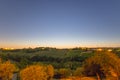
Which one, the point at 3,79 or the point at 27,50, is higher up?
the point at 27,50

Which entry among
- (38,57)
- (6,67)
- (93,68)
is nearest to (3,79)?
→ (6,67)

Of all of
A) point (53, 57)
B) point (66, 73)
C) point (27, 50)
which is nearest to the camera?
point (66, 73)

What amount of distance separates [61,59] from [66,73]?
35023 mm

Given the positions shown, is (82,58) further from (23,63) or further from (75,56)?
(23,63)

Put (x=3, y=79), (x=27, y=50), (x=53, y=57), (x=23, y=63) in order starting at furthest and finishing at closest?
(x=27, y=50) → (x=53, y=57) → (x=23, y=63) → (x=3, y=79)

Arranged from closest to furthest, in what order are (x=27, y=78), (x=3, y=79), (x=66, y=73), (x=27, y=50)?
(x=27, y=78)
(x=3, y=79)
(x=66, y=73)
(x=27, y=50)

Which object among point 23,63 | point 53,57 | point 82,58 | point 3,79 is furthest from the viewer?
point 53,57

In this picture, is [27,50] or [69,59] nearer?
Result: [69,59]

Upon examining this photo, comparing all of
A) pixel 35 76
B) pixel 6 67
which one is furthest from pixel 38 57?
pixel 35 76

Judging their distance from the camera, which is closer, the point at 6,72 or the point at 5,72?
the point at 5,72

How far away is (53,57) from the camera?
106 m

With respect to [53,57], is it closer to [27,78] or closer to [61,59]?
[61,59]

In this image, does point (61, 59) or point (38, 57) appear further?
point (38, 57)

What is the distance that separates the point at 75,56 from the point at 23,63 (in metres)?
27.2
